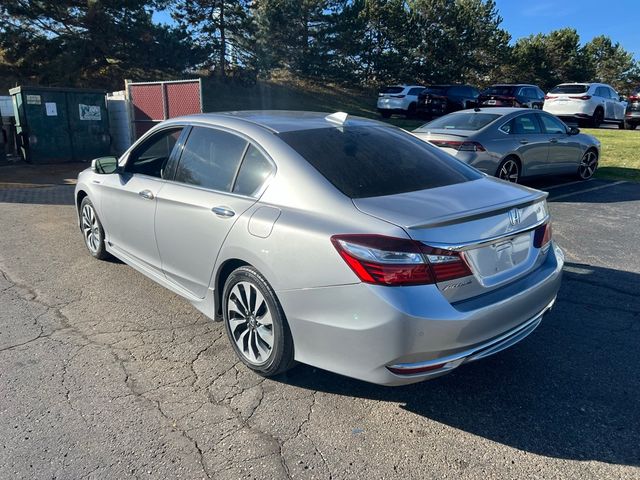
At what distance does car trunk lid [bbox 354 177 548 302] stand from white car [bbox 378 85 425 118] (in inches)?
873

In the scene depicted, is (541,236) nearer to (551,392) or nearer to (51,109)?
(551,392)

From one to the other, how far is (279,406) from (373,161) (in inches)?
63.6

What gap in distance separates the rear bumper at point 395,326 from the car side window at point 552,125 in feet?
23.9

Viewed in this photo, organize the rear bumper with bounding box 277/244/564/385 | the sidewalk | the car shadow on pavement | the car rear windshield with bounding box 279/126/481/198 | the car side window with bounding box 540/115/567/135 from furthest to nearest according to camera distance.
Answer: the sidewalk < the car side window with bounding box 540/115/567/135 < the car rear windshield with bounding box 279/126/481/198 < the car shadow on pavement < the rear bumper with bounding box 277/244/564/385

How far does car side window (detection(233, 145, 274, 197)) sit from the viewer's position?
324 cm

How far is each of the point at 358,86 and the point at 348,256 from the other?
36.2 metres

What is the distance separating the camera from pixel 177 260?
3.78 meters

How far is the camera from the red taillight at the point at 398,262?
248cm

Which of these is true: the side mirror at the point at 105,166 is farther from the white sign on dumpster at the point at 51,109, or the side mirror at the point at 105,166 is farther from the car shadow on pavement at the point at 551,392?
the white sign on dumpster at the point at 51,109

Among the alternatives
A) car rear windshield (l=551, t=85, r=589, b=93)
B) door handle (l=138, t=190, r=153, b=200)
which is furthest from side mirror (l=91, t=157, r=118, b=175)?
car rear windshield (l=551, t=85, r=589, b=93)

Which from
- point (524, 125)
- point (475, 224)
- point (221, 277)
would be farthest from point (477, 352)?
point (524, 125)

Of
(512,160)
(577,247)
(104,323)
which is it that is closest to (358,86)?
(512,160)

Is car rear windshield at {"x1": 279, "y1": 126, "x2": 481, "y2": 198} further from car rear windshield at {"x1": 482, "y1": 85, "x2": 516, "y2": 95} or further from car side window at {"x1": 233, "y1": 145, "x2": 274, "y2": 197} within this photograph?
car rear windshield at {"x1": 482, "y1": 85, "x2": 516, "y2": 95}

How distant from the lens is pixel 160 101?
1252 cm
